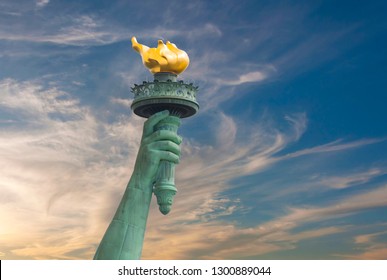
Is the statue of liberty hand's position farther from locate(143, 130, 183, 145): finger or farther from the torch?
the torch

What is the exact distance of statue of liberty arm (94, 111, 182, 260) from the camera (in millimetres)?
27812

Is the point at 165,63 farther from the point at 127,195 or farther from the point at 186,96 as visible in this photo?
the point at 127,195

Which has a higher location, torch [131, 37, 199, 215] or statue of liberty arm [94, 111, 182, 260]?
torch [131, 37, 199, 215]

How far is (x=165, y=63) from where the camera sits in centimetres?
2962

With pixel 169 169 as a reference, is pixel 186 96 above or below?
above

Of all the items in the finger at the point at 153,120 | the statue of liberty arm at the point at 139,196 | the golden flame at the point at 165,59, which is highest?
the golden flame at the point at 165,59

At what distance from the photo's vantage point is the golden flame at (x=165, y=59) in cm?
2967

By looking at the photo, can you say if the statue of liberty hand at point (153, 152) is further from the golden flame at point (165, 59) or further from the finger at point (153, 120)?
the golden flame at point (165, 59)

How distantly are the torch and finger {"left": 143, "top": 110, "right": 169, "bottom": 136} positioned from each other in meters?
0.24

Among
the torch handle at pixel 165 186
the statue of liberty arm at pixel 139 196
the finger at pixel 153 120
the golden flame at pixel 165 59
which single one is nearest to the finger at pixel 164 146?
the statue of liberty arm at pixel 139 196

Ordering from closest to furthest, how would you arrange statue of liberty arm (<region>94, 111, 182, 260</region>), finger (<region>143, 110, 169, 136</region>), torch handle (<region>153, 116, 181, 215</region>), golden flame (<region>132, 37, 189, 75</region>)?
statue of liberty arm (<region>94, 111, 182, 260</region>) → torch handle (<region>153, 116, 181, 215</region>) → finger (<region>143, 110, 169, 136</region>) → golden flame (<region>132, 37, 189, 75</region>)

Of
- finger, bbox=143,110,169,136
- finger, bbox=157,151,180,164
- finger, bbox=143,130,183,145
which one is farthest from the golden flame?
finger, bbox=157,151,180,164

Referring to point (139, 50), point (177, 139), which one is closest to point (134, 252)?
point (177, 139)
